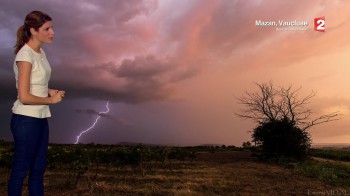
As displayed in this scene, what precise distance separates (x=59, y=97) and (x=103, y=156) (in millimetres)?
→ 12528

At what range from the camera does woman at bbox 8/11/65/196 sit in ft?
12.2

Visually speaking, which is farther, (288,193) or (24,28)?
(288,193)

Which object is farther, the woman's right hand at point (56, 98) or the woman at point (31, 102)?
the woman's right hand at point (56, 98)

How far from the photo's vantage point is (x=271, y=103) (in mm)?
27625

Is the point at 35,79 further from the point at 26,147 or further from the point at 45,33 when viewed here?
the point at 26,147

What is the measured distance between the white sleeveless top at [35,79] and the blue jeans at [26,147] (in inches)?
2.6

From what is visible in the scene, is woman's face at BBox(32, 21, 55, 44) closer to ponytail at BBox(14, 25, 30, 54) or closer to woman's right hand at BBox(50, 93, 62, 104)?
ponytail at BBox(14, 25, 30, 54)

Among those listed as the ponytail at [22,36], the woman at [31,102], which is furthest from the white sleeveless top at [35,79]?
the ponytail at [22,36]

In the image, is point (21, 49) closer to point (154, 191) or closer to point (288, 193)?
point (154, 191)

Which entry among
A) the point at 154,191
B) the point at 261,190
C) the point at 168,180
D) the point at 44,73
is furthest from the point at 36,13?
the point at 168,180

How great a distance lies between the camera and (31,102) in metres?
3.74

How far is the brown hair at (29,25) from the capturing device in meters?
3.95

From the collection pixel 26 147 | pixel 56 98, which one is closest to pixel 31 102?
pixel 56 98

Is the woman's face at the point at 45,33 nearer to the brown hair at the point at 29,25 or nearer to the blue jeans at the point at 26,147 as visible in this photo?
the brown hair at the point at 29,25
